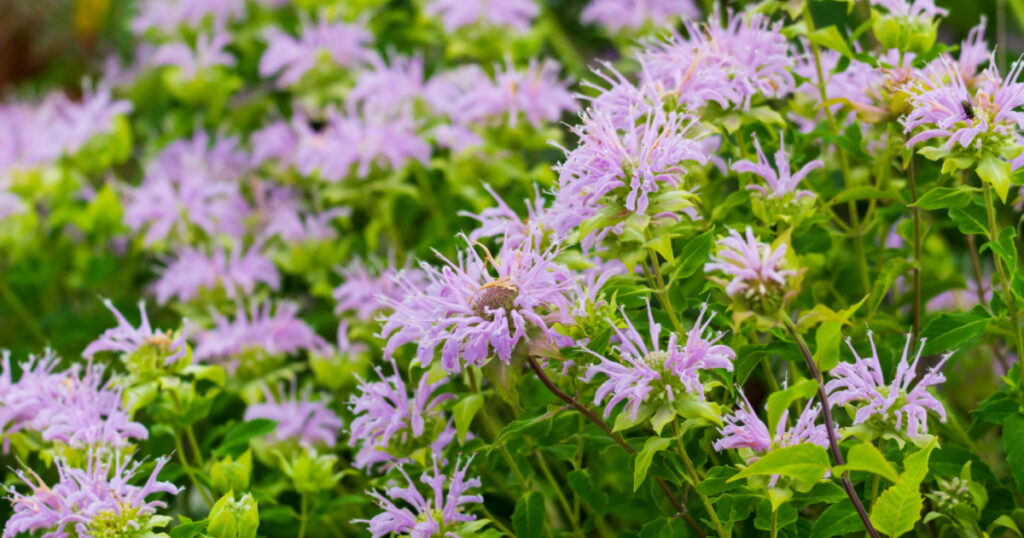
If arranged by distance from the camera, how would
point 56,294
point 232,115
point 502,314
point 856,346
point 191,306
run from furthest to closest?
point 232,115 < point 56,294 < point 191,306 < point 856,346 < point 502,314

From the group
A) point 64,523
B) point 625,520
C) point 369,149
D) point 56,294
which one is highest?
point 369,149

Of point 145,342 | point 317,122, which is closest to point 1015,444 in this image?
point 145,342

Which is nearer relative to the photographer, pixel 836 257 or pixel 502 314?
pixel 502 314

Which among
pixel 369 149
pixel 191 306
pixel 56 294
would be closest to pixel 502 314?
pixel 369 149

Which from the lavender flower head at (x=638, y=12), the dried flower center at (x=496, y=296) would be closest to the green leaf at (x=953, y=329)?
the dried flower center at (x=496, y=296)

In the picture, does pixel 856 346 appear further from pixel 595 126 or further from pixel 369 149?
pixel 369 149

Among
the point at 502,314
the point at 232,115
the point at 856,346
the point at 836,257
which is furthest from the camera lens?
the point at 232,115

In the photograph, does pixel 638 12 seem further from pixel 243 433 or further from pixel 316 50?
pixel 243 433
